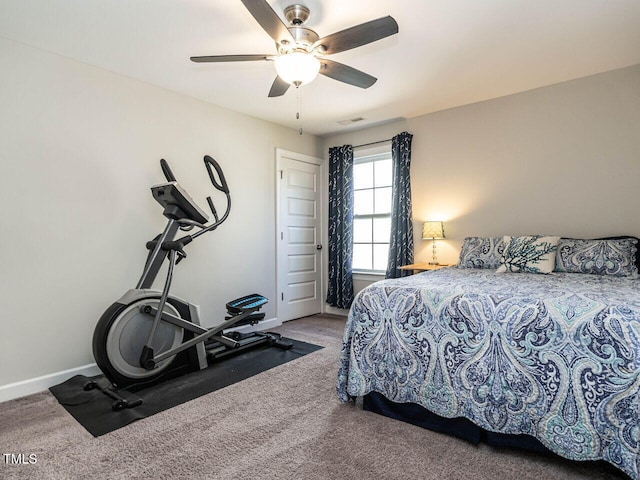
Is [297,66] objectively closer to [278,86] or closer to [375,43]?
[278,86]

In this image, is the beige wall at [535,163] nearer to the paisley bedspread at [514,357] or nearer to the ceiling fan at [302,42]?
the paisley bedspread at [514,357]

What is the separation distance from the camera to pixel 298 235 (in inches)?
187

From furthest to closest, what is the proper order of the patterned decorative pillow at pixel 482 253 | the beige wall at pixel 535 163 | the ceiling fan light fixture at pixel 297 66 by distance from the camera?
the patterned decorative pillow at pixel 482 253 < the beige wall at pixel 535 163 < the ceiling fan light fixture at pixel 297 66

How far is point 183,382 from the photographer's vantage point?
2.65m

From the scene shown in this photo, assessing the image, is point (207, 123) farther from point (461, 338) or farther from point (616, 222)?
point (616, 222)

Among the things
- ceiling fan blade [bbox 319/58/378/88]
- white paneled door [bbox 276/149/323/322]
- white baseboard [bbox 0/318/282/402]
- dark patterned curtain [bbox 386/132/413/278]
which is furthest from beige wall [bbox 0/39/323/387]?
dark patterned curtain [bbox 386/132/413/278]

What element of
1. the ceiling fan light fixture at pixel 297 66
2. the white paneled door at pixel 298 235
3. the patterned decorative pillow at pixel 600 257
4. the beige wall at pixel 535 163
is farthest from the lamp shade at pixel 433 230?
the ceiling fan light fixture at pixel 297 66

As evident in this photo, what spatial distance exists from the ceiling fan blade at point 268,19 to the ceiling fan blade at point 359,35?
0.20 meters

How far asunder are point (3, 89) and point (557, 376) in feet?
12.3

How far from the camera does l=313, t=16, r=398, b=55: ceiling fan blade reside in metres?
1.82

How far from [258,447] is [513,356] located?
52.9 inches

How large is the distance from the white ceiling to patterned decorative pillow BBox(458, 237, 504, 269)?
1498 mm

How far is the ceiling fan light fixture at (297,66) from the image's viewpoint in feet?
6.66

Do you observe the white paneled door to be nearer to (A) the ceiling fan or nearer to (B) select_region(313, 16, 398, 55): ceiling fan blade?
(A) the ceiling fan
